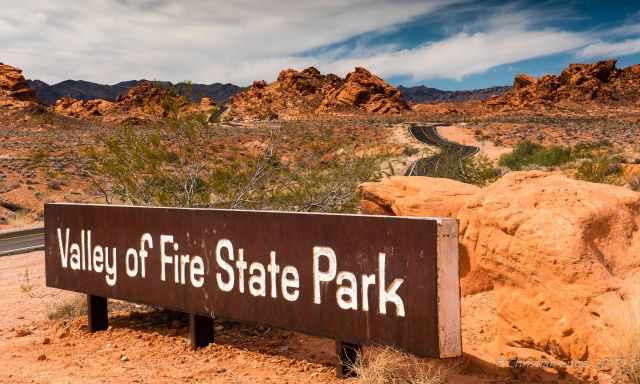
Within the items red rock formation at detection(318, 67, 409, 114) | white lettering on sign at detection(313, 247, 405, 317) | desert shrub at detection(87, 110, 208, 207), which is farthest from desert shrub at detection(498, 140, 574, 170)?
red rock formation at detection(318, 67, 409, 114)

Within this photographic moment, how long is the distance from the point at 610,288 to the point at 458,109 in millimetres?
109432

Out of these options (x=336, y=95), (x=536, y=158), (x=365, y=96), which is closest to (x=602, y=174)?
(x=536, y=158)

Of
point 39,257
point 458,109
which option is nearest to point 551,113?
point 458,109

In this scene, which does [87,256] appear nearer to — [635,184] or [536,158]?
[635,184]

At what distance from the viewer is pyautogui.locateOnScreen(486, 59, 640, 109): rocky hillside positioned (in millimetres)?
105875

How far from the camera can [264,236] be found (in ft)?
16.9

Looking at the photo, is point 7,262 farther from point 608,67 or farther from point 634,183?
point 608,67

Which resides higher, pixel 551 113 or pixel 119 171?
pixel 551 113

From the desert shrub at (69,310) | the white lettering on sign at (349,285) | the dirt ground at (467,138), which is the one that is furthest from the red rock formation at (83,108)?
the white lettering on sign at (349,285)

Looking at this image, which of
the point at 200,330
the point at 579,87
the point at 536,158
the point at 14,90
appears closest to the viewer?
the point at 200,330

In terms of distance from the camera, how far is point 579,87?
10912 centimetres

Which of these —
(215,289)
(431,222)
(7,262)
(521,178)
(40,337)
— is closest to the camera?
(431,222)

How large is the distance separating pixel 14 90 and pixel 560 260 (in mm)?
91455

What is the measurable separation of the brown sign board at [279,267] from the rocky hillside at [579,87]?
107 meters
